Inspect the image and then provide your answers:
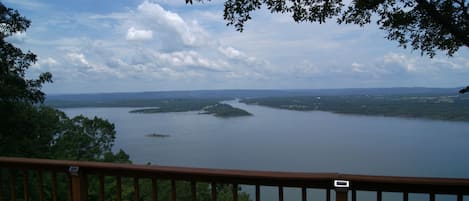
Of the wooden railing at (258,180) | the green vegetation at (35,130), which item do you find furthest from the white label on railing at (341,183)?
the green vegetation at (35,130)

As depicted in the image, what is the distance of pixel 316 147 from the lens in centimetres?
3069

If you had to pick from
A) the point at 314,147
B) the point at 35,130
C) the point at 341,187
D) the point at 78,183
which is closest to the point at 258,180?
the point at 341,187

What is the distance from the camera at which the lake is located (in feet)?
76.1

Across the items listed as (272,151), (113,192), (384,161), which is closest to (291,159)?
(272,151)

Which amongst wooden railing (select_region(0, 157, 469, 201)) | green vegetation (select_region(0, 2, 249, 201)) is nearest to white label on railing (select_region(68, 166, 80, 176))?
wooden railing (select_region(0, 157, 469, 201))

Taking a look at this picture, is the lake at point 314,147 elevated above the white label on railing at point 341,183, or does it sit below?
below

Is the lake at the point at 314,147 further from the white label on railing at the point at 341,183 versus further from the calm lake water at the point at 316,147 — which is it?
the white label on railing at the point at 341,183

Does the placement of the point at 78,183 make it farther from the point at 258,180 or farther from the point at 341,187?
the point at 341,187

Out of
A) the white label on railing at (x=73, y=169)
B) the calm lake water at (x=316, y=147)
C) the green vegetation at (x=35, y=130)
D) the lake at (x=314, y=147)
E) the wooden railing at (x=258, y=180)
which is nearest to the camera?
the wooden railing at (x=258, y=180)

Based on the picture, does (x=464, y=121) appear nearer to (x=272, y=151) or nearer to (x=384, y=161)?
(x=384, y=161)

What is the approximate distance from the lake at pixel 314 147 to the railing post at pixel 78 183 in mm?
13942

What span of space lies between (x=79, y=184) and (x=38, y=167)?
310 millimetres

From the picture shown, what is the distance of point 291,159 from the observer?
25703 millimetres

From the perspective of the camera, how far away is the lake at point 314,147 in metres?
23.2
